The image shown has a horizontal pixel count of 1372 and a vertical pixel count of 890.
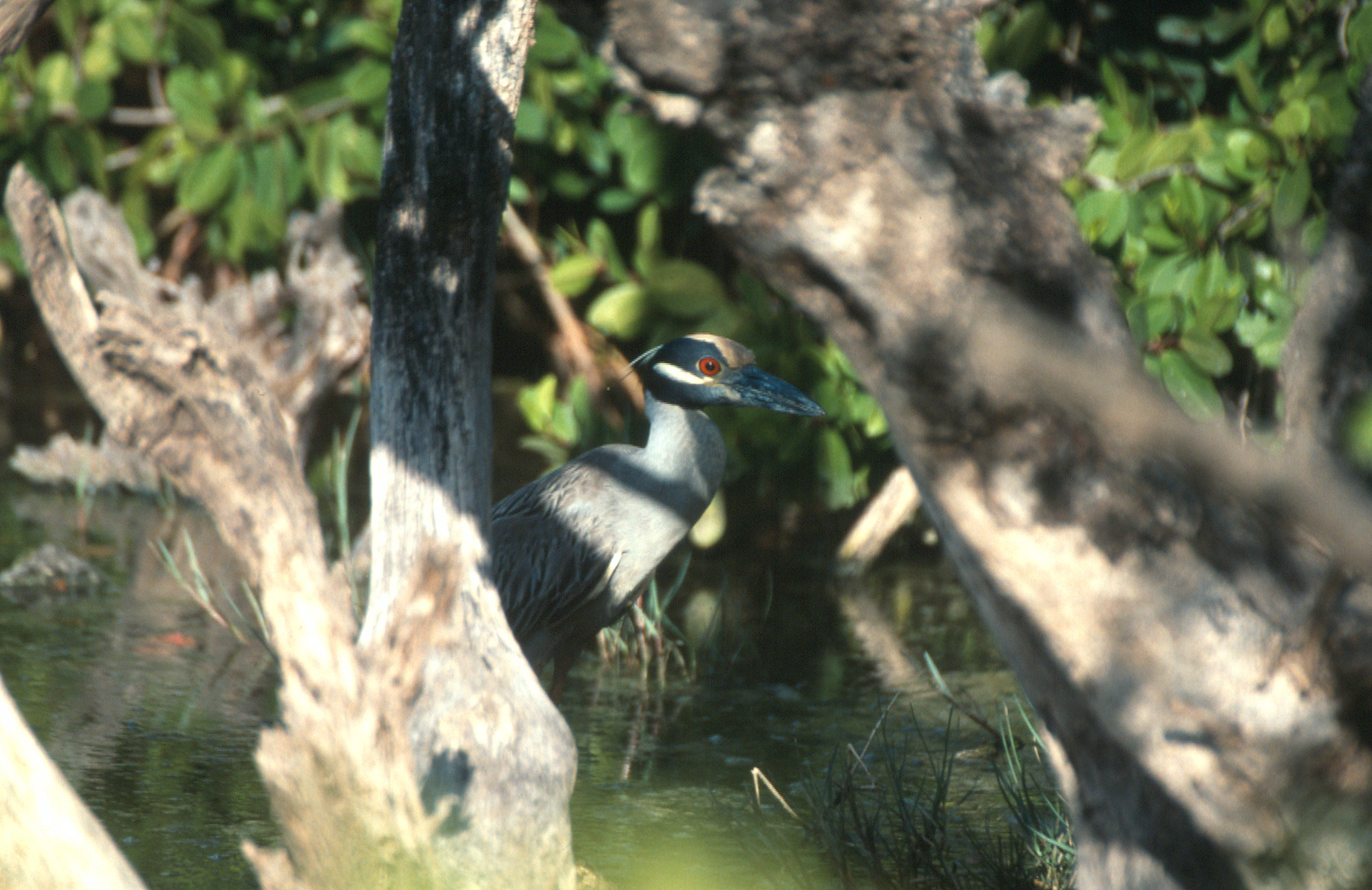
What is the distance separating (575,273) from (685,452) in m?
1.22

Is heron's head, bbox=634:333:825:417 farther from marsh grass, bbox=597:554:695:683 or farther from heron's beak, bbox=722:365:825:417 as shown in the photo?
marsh grass, bbox=597:554:695:683

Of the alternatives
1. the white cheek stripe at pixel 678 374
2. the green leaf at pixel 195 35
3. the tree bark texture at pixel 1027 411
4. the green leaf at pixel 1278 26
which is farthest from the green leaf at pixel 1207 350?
the green leaf at pixel 195 35

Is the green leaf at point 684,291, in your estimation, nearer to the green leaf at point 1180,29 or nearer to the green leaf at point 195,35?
the green leaf at point 1180,29

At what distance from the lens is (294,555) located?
1.98 m

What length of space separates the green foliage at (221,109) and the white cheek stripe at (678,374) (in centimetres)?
161

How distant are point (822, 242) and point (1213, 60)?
3.61 meters

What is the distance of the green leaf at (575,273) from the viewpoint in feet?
16.8

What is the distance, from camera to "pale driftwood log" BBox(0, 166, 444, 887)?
1.94 meters

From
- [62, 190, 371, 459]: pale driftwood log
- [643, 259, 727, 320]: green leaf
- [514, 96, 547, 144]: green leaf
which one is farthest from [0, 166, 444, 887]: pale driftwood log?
[62, 190, 371, 459]: pale driftwood log

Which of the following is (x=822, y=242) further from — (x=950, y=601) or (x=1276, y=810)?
(x=950, y=601)

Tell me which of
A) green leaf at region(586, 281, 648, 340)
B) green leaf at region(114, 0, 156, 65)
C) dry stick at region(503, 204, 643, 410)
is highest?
green leaf at region(114, 0, 156, 65)

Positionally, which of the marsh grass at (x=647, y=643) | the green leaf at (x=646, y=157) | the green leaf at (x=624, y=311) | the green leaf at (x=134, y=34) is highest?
the green leaf at (x=134, y=34)

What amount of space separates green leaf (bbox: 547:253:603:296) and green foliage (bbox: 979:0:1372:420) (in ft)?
5.60

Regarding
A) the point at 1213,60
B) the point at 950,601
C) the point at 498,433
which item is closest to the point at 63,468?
the point at 498,433
